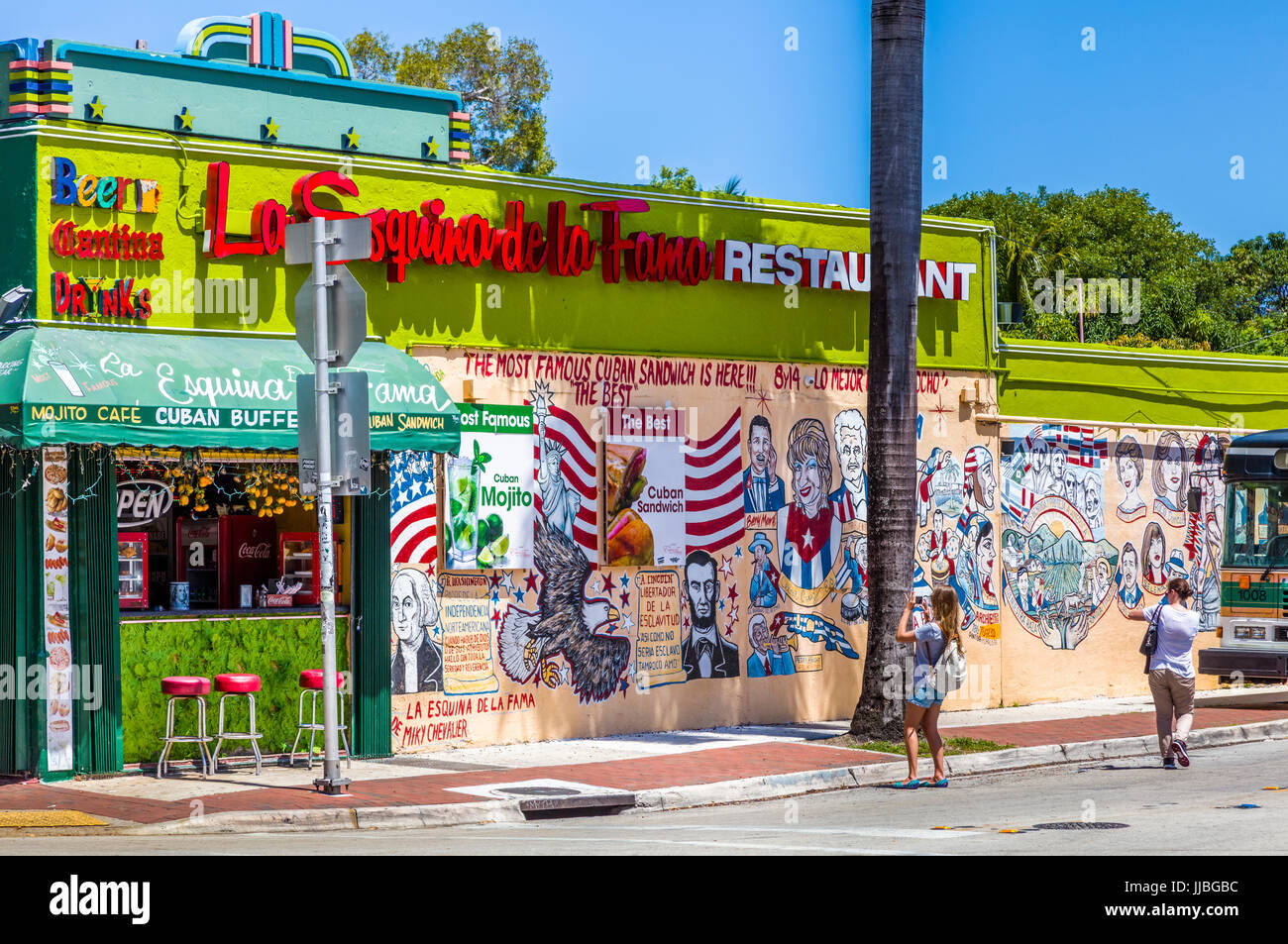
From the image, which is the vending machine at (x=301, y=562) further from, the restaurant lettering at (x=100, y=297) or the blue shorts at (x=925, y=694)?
the blue shorts at (x=925, y=694)

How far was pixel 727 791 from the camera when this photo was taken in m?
14.3

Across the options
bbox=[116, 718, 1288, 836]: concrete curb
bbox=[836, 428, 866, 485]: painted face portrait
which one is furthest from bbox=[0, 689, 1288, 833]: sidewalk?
bbox=[836, 428, 866, 485]: painted face portrait

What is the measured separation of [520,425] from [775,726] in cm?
467

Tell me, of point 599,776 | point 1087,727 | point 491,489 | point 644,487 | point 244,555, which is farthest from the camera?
point 1087,727

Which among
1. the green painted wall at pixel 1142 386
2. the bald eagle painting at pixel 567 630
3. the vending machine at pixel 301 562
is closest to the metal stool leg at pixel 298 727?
the vending machine at pixel 301 562

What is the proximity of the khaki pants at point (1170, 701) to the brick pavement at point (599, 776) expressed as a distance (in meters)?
1.66

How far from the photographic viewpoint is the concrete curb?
12.3m

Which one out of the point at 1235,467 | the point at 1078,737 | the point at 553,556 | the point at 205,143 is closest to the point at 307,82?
the point at 205,143

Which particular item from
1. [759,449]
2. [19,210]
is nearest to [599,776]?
[759,449]

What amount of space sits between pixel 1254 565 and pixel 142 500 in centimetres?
1322

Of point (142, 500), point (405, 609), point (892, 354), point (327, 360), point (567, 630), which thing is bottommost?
point (567, 630)

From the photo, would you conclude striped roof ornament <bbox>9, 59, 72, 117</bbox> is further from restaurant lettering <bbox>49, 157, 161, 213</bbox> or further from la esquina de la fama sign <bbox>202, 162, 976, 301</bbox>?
la esquina de la fama sign <bbox>202, 162, 976, 301</bbox>

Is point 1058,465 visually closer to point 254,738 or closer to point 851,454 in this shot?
point 851,454

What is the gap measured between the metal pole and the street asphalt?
128 centimetres
